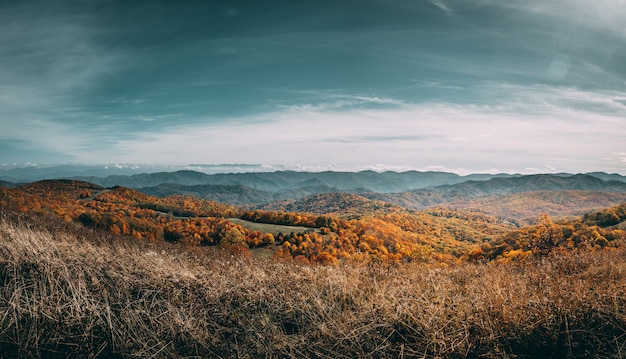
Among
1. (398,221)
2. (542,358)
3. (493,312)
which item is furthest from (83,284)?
(398,221)

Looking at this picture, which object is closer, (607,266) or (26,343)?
(26,343)

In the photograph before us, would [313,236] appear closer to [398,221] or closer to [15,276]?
[15,276]

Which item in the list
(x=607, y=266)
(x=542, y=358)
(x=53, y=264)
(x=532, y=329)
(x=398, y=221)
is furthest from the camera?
(x=398, y=221)

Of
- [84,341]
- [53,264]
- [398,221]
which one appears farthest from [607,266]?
[398,221]

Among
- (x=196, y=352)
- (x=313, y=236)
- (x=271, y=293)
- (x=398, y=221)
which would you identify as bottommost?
(x=398, y=221)

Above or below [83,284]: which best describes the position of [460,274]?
below

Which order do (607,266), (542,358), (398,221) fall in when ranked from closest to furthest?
(542,358) < (607,266) < (398,221)

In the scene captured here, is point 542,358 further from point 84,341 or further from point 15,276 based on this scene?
point 15,276
